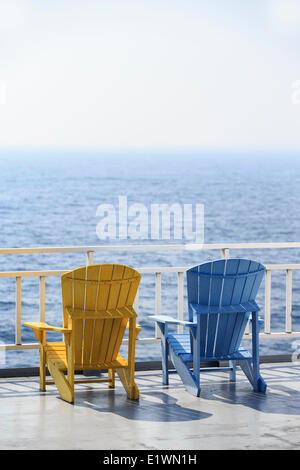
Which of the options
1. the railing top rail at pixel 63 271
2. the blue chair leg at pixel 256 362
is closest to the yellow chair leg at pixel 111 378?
the railing top rail at pixel 63 271

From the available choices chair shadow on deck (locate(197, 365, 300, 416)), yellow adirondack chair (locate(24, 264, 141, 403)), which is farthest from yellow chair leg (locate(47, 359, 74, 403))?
chair shadow on deck (locate(197, 365, 300, 416))

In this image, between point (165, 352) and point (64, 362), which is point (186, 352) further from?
point (64, 362)

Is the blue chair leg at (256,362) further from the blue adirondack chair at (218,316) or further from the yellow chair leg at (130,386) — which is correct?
the yellow chair leg at (130,386)

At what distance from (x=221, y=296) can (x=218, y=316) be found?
13 cm

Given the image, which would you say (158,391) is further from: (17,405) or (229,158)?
(229,158)

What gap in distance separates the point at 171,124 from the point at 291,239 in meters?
9.38

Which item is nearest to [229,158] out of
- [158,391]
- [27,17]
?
[27,17]

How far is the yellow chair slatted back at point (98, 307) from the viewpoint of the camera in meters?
4.91

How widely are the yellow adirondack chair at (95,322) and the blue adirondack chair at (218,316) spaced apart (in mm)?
358

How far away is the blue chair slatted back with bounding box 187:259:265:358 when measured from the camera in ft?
16.8

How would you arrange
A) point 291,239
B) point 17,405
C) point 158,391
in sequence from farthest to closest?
point 291,239 < point 158,391 < point 17,405

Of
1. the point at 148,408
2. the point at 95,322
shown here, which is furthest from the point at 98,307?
the point at 148,408

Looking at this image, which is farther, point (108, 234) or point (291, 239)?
point (108, 234)
